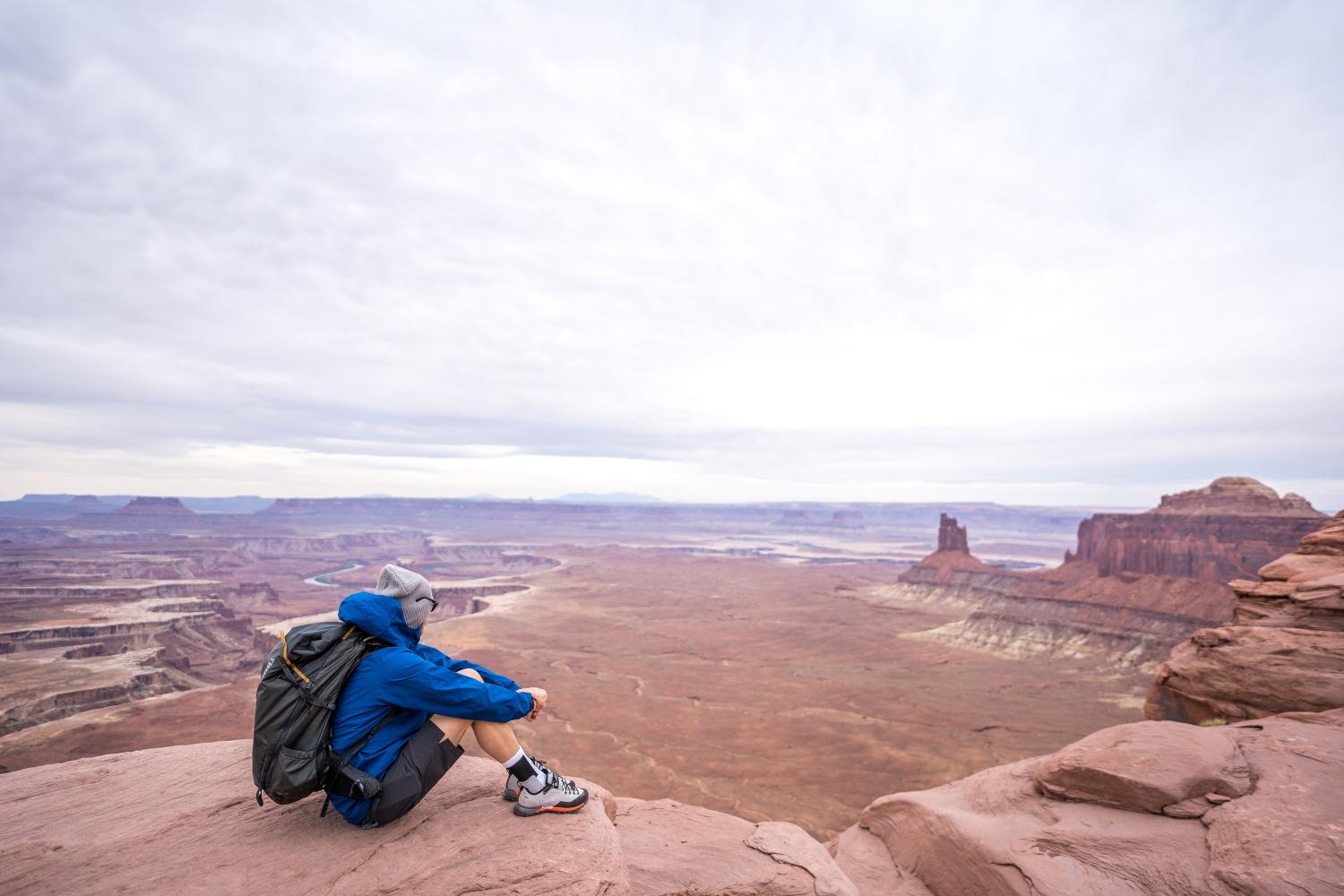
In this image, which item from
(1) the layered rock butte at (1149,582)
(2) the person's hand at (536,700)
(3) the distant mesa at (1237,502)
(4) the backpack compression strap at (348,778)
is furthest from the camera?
(3) the distant mesa at (1237,502)

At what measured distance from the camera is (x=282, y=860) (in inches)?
162

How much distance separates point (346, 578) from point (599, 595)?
200 feet

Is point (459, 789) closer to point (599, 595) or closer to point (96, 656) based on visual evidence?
point (96, 656)

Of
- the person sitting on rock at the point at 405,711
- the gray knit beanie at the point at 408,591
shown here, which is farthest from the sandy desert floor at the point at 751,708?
the gray knit beanie at the point at 408,591

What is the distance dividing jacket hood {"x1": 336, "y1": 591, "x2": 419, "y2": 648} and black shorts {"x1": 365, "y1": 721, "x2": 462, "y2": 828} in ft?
2.27

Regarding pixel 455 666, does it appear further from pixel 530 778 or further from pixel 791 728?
pixel 791 728

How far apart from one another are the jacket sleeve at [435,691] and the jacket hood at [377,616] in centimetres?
19

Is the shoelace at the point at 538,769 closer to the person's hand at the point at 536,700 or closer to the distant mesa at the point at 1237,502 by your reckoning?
the person's hand at the point at 536,700

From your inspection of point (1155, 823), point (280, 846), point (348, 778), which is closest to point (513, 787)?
point (348, 778)

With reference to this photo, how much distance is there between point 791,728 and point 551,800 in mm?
36213

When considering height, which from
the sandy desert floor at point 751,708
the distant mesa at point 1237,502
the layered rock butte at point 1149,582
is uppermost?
the distant mesa at point 1237,502

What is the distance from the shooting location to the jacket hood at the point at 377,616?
4.35m

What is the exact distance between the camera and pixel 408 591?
15.5 feet

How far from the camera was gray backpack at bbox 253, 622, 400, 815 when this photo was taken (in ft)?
13.0
